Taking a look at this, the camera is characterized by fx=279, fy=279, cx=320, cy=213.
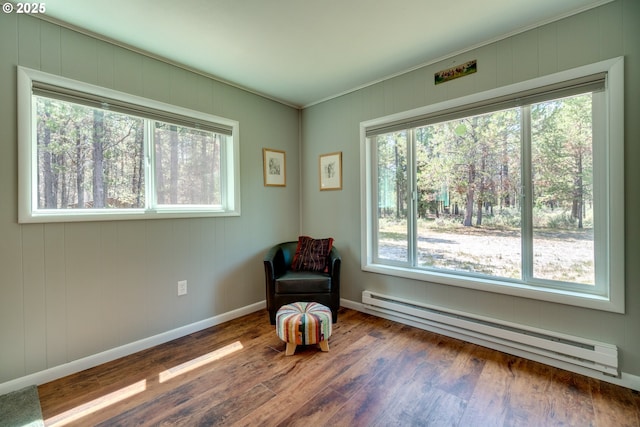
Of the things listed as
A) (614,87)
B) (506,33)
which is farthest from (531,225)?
(506,33)

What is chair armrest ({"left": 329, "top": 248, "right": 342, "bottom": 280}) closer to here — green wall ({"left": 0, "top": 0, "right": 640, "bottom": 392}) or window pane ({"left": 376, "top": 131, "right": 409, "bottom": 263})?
green wall ({"left": 0, "top": 0, "right": 640, "bottom": 392})

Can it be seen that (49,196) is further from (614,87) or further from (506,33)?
(614,87)

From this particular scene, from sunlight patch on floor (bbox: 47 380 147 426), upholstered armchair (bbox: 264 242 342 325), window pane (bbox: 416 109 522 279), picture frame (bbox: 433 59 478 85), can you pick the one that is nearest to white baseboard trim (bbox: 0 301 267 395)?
sunlight patch on floor (bbox: 47 380 147 426)

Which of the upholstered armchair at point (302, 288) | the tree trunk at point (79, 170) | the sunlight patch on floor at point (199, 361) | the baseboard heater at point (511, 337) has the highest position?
the tree trunk at point (79, 170)

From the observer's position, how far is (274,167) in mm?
3439

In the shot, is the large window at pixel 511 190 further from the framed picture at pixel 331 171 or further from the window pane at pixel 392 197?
the framed picture at pixel 331 171

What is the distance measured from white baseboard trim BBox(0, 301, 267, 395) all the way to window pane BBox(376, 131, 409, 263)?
5.85ft

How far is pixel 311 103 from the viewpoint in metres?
3.59

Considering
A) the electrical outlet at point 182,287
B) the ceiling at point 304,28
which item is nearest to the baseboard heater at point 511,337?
the electrical outlet at point 182,287

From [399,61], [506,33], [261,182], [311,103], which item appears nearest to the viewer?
[506,33]

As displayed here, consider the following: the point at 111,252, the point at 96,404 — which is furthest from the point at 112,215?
the point at 96,404

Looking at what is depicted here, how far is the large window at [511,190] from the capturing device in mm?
1917

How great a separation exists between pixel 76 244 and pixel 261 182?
1771 millimetres

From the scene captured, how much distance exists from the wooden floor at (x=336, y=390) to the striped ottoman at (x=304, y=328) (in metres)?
0.12
